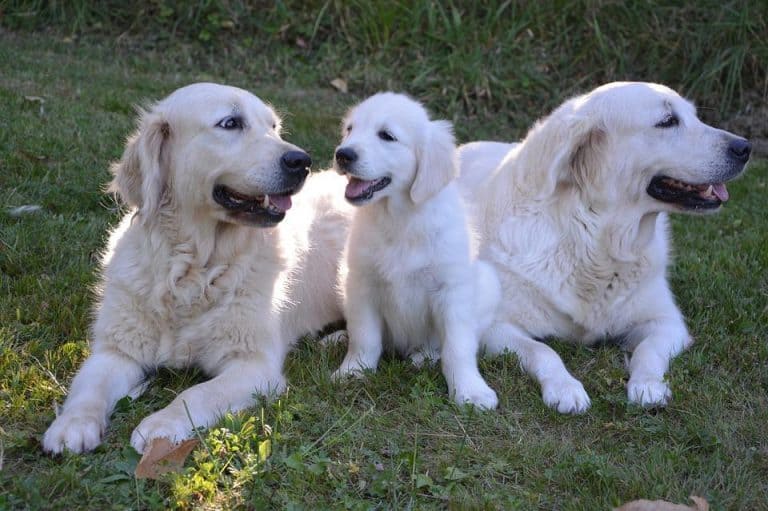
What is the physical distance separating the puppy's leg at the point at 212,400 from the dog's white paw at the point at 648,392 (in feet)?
4.29

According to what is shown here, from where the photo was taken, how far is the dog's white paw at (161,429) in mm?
2785

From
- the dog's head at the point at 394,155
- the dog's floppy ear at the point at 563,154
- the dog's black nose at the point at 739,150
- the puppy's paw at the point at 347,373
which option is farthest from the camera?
the dog's floppy ear at the point at 563,154

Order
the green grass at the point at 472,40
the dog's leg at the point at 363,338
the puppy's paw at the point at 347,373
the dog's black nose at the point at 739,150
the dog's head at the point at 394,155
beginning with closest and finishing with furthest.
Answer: the dog's head at the point at 394,155
the puppy's paw at the point at 347,373
the dog's leg at the point at 363,338
the dog's black nose at the point at 739,150
the green grass at the point at 472,40

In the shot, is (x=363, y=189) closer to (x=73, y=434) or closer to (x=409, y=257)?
(x=409, y=257)

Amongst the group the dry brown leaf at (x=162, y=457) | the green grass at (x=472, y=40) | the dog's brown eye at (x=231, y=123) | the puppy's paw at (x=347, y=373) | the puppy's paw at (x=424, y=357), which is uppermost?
the dog's brown eye at (x=231, y=123)

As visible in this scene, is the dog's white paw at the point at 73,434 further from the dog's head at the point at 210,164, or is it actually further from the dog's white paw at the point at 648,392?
the dog's white paw at the point at 648,392

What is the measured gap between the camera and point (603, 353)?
382cm

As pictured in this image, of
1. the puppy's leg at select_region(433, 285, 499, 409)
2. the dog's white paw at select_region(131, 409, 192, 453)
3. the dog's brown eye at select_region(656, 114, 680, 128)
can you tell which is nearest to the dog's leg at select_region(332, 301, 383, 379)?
the puppy's leg at select_region(433, 285, 499, 409)

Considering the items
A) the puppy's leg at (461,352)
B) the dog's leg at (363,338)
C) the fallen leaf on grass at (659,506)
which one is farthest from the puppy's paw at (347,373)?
the fallen leaf on grass at (659,506)

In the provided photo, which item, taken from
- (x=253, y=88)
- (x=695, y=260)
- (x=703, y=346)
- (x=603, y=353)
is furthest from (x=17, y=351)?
(x=253, y=88)

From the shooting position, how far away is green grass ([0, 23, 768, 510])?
2617mm

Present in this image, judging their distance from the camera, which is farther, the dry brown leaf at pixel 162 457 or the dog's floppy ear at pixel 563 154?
the dog's floppy ear at pixel 563 154

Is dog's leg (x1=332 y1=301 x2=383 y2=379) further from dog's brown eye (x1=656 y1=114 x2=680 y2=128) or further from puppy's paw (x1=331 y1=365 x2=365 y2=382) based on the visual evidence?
dog's brown eye (x1=656 y1=114 x2=680 y2=128)

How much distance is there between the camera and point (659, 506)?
8.23 ft
